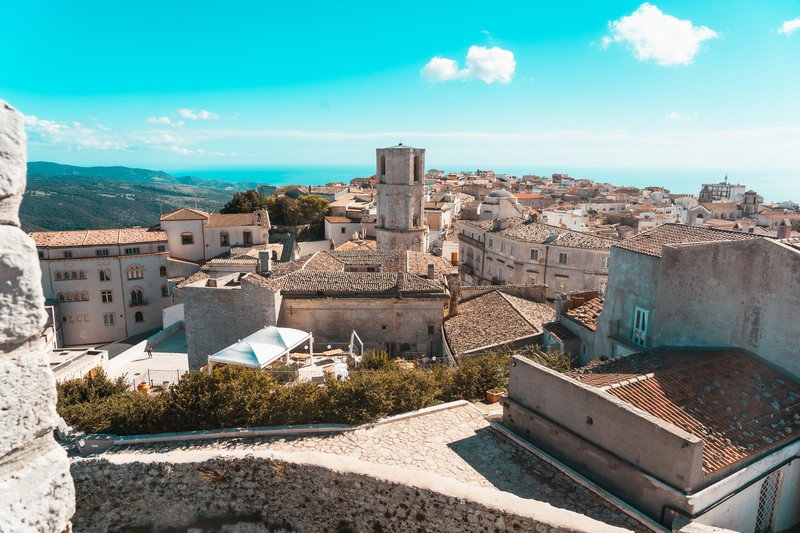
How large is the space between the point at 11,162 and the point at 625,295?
14158 mm

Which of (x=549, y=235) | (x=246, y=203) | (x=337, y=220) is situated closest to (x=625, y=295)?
(x=549, y=235)

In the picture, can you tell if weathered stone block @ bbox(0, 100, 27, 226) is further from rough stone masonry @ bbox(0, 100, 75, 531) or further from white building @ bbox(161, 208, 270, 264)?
white building @ bbox(161, 208, 270, 264)

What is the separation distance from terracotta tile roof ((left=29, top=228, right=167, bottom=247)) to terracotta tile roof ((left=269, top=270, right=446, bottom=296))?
23765mm

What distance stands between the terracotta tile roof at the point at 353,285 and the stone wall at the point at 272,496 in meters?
11.3

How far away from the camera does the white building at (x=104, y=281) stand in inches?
1519

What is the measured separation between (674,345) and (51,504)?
12835mm

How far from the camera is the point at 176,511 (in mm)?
10070

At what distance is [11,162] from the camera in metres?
2.45

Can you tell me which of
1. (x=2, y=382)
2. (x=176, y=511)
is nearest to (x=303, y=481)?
(x=176, y=511)

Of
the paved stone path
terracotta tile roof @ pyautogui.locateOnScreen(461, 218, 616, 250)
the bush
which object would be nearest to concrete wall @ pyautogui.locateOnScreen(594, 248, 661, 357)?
the paved stone path

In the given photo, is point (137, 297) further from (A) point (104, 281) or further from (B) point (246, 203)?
(B) point (246, 203)

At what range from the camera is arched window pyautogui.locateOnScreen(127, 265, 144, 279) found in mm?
40438

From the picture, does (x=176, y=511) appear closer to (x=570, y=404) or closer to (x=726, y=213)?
(x=570, y=404)

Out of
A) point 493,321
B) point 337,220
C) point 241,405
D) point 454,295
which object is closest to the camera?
point 241,405
